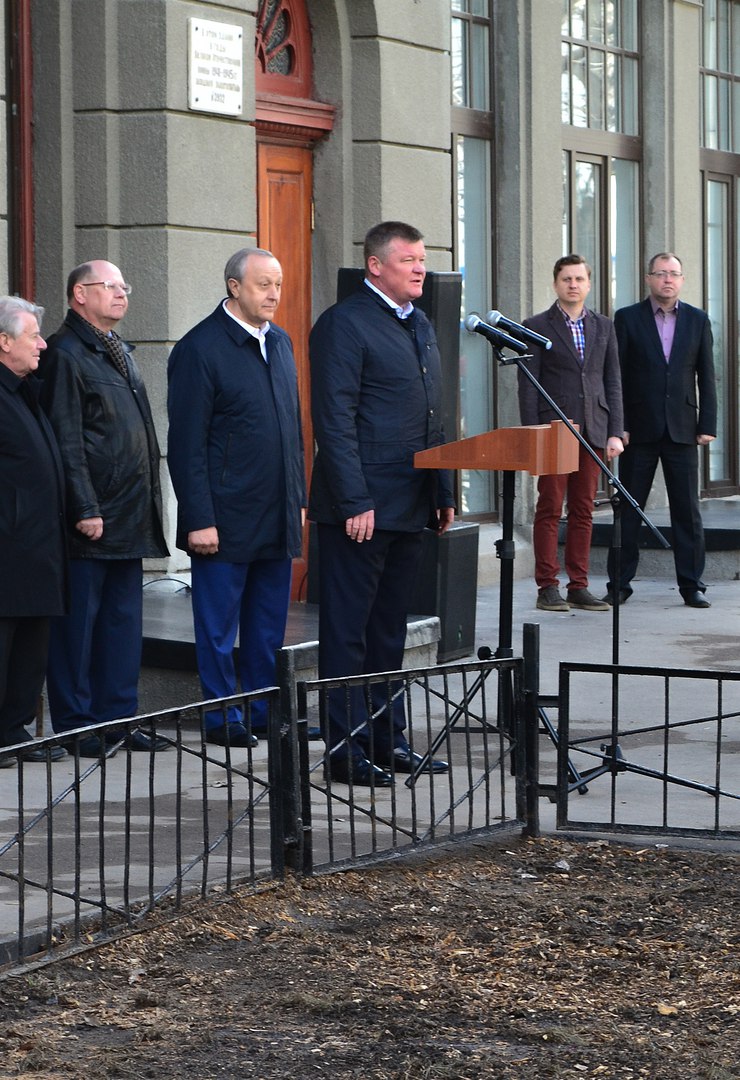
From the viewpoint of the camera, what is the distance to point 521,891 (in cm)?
545

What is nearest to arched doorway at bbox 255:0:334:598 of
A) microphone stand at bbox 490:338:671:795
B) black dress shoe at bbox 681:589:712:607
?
black dress shoe at bbox 681:589:712:607

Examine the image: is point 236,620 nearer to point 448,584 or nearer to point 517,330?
point 517,330

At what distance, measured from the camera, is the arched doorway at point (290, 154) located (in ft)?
35.1

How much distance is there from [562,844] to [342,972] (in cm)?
147

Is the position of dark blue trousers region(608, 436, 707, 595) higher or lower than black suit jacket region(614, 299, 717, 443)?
lower

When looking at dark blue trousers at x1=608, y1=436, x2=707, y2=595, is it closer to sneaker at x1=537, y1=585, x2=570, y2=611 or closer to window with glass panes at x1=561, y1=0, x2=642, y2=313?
sneaker at x1=537, y1=585, x2=570, y2=611

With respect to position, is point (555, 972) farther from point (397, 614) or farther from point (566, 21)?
point (566, 21)

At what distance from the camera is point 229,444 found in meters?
7.39

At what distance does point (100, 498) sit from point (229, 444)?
54 cm

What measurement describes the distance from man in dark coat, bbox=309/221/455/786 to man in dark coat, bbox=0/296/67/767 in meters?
0.92

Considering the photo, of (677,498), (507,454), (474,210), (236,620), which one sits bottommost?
(236,620)

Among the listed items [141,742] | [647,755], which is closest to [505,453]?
[647,755]

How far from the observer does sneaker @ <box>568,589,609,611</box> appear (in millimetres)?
11312

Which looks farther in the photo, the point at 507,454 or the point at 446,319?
the point at 446,319
